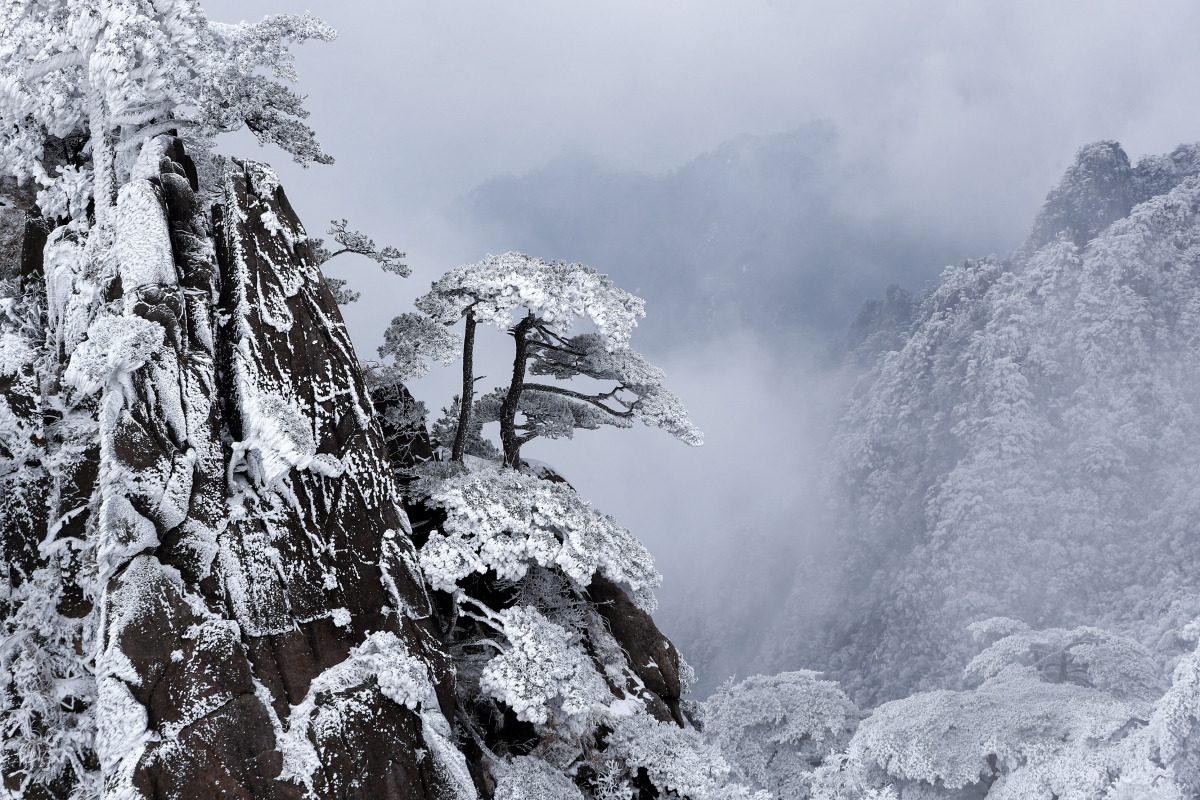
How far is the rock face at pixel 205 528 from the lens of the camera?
556cm

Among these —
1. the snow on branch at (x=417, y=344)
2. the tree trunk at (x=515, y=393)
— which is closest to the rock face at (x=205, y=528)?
the snow on branch at (x=417, y=344)

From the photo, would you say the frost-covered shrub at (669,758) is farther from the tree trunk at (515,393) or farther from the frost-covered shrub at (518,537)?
the tree trunk at (515,393)

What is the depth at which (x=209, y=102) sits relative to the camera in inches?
331

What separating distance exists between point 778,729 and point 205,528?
48.2 feet

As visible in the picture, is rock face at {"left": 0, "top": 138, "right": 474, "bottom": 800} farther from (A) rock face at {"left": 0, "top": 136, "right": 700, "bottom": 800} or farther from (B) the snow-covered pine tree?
(B) the snow-covered pine tree

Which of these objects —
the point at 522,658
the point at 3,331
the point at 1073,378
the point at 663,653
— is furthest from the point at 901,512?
the point at 3,331

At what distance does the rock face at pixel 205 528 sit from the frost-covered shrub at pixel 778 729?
1210 cm

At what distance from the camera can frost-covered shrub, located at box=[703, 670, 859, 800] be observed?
17.0 metres

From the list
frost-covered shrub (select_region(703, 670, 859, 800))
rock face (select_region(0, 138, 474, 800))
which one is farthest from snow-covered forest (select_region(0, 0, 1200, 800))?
frost-covered shrub (select_region(703, 670, 859, 800))

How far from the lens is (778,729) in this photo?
17.3m

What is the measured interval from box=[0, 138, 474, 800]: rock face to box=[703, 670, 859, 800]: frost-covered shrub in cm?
1210

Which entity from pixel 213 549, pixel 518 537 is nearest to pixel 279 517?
pixel 213 549

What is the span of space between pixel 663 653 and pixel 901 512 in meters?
37.9

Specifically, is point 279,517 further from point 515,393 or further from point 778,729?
point 778,729
